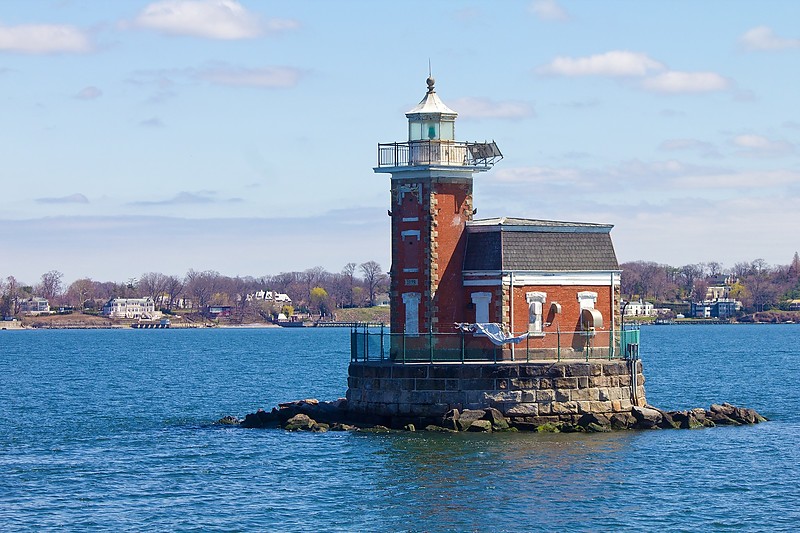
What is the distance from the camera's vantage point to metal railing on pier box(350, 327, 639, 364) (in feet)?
161

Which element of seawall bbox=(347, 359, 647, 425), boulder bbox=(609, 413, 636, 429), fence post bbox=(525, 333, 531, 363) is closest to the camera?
seawall bbox=(347, 359, 647, 425)

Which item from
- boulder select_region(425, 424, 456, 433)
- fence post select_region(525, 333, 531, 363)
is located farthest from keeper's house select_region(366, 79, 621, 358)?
boulder select_region(425, 424, 456, 433)

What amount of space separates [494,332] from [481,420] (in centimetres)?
380

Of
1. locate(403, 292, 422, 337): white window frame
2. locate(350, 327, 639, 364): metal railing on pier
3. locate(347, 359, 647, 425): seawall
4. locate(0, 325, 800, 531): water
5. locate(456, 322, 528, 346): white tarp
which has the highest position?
locate(403, 292, 422, 337): white window frame

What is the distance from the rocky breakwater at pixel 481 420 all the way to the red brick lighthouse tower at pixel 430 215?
3.84 m

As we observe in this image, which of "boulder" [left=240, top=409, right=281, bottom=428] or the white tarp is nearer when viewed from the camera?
the white tarp

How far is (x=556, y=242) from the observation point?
50.3 metres

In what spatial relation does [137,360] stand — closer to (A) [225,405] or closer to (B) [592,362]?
(A) [225,405]

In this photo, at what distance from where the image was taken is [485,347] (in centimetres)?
4934

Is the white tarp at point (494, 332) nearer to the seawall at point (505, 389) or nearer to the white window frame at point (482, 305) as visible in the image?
the white window frame at point (482, 305)

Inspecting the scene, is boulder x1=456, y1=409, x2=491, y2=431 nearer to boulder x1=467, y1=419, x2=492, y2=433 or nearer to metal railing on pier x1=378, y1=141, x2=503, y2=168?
boulder x1=467, y1=419, x2=492, y2=433

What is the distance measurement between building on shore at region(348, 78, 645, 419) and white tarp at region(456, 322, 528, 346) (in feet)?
0.12

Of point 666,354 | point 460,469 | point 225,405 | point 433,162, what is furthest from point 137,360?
point 460,469

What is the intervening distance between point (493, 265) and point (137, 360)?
72076mm
